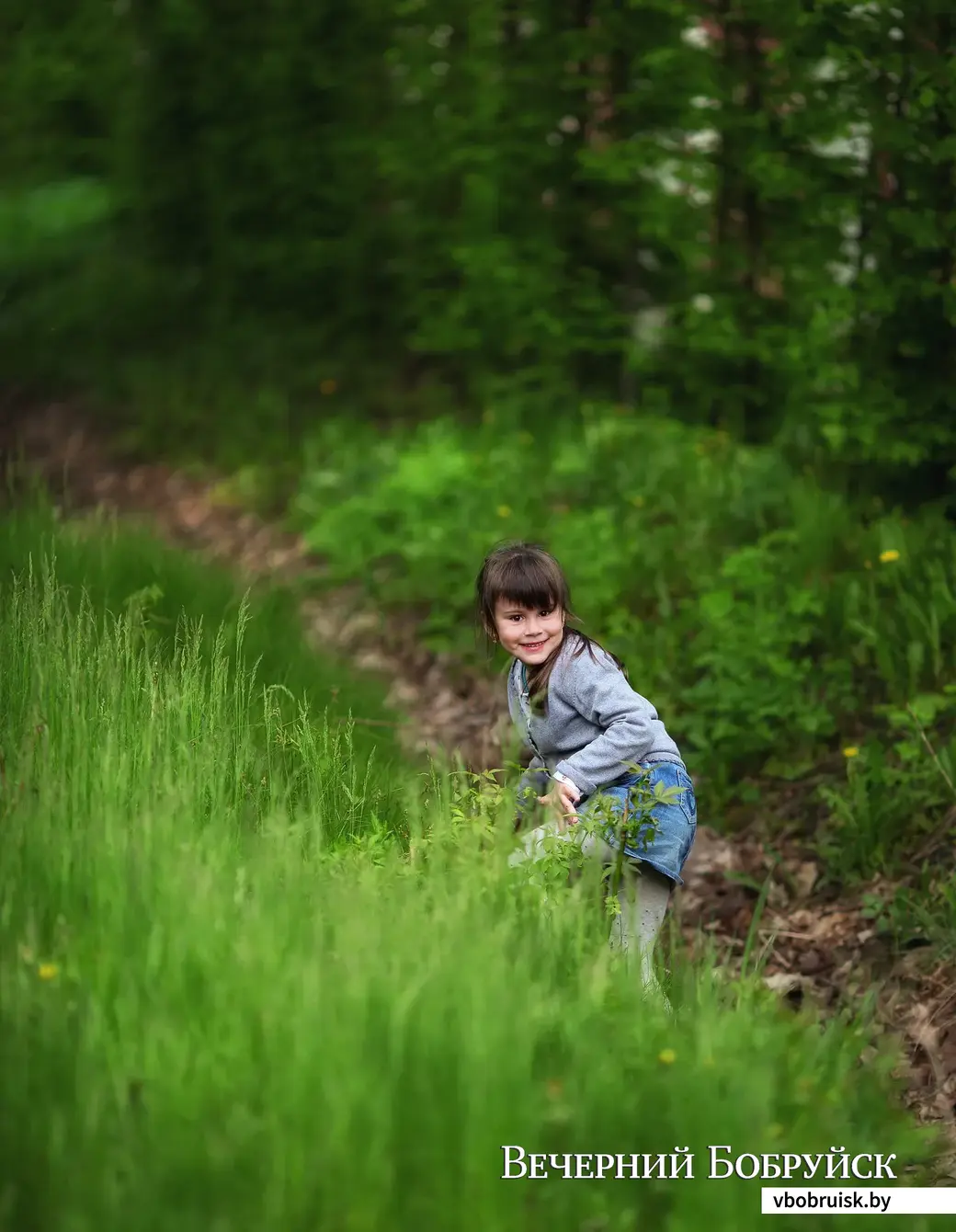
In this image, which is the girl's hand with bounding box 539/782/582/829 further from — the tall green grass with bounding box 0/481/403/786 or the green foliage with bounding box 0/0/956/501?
the green foliage with bounding box 0/0/956/501

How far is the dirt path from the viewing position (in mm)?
4078

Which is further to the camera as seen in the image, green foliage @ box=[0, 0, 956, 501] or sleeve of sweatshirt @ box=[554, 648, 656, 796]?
green foliage @ box=[0, 0, 956, 501]

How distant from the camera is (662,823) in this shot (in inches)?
145

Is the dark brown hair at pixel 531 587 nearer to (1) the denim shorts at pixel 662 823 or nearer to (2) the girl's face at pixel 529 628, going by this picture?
(2) the girl's face at pixel 529 628

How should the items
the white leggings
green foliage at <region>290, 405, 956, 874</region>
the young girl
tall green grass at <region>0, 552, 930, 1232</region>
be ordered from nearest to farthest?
tall green grass at <region>0, 552, 930, 1232</region> < the white leggings < the young girl < green foliage at <region>290, 405, 956, 874</region>

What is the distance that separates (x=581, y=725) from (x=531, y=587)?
380mm

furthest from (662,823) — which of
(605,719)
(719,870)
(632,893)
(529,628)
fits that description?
(719,870)

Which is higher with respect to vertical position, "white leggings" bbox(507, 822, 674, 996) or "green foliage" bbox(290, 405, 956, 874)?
"white leggings" bbox(507, 822, 674, 996)

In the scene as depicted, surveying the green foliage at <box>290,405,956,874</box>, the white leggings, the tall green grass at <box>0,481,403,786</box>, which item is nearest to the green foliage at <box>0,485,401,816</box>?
the tall green grass at <box>0,481,403,786</box>

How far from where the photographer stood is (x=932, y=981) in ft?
13.9

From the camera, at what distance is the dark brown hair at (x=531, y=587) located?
3.71 m

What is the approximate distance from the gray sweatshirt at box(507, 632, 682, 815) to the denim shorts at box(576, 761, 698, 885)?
34mm

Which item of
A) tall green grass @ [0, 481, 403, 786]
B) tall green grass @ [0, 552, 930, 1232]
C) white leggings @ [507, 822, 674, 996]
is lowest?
tall green grass @ [0, 481, 403, 786]

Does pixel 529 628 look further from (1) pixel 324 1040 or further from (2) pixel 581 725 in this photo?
(1) pixel 324 1040
